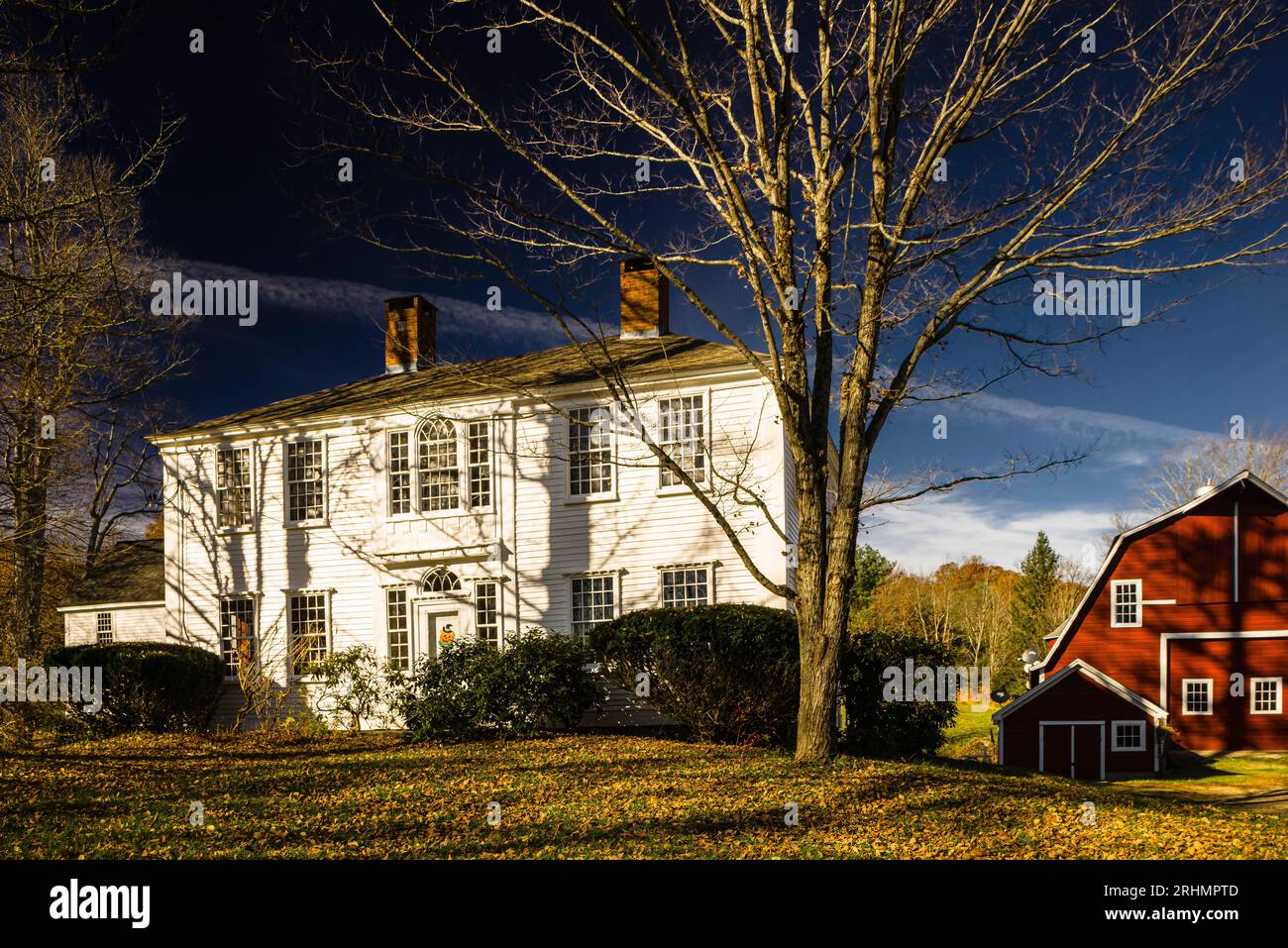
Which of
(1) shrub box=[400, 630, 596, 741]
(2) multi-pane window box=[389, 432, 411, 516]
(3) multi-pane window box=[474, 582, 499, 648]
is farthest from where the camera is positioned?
(2) multi-pane window box=[389, 432, 411, 516]

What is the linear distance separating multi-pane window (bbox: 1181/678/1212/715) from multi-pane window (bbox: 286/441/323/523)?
80.1ft

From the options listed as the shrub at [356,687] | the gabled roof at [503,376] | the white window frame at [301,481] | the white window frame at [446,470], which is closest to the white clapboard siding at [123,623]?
the gabled roof at [503,376]

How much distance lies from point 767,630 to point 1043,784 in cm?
447

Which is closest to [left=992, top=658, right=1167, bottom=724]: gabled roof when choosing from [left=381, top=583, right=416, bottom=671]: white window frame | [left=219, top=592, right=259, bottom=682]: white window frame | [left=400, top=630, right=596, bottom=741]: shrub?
[left=400, top=630, right=596, bottom=741]: shrub

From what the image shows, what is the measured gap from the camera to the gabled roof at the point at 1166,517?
2661 centimetres

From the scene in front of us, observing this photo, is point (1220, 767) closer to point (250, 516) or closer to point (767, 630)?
point (767, 630)

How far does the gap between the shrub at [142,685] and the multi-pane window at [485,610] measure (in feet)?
18.8

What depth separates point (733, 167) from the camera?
42.3ft

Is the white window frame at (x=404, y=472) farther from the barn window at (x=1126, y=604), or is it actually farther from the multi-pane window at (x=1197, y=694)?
the multi-pane window at (x=1197, y=694)

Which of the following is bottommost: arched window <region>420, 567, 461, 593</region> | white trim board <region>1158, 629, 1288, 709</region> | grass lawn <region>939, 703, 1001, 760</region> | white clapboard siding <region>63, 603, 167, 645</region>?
grass lawn <region>939, 703, 1001, 760</region>

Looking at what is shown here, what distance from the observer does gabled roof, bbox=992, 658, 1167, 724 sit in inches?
988

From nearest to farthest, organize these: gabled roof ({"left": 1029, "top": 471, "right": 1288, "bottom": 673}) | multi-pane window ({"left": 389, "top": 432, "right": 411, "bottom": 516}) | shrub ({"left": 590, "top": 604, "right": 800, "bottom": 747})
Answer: shrub ({"left": 590, "top": 604, "right": 800, "bottom": 747}), multi-pane window ({"left": 389, "top": 432, "right": 411, "bottom": 516}), gabled roof ({"left": 1029, "top": 471, "right": 1288, "bottom": 673})

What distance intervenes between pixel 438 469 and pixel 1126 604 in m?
20.3

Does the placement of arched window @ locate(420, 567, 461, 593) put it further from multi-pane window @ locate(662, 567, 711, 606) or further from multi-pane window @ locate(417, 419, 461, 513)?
multi-pane window @ locate(662, 567, 711, 606)
